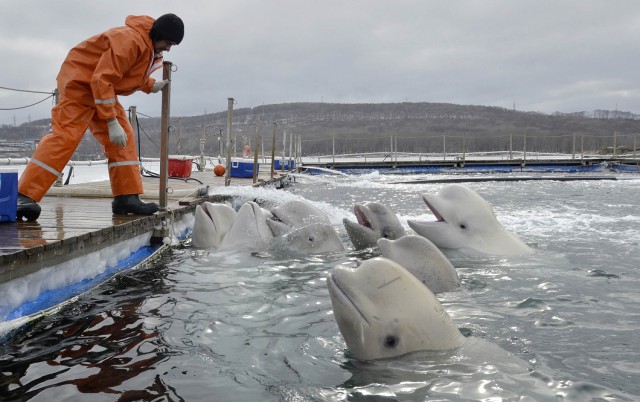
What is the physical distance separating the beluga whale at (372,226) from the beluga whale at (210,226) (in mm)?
1470

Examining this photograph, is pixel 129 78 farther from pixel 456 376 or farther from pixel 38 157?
pixel 456 376

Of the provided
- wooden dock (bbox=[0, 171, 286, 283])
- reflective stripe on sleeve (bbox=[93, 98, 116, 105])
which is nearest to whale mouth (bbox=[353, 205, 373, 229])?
wooden dock (bbox=[0, 171, 286, 283])

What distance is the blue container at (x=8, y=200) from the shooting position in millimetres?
4812

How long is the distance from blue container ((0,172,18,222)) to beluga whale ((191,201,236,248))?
199 cm

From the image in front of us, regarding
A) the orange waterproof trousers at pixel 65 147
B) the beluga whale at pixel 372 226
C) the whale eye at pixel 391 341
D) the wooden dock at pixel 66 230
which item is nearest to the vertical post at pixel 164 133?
the wooden dock at pixel 66 230

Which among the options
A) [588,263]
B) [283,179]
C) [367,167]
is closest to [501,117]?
[367,167]

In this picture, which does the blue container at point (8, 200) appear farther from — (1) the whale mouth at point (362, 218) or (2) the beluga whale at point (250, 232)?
(1) the whale mouth at point (362, 218)

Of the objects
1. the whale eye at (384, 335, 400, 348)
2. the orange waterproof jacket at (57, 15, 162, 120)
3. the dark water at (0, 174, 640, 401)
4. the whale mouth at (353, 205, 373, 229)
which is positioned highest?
the orange waterproof jacket at (57, 15, 162, 120)

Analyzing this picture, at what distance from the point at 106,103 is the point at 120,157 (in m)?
0.65

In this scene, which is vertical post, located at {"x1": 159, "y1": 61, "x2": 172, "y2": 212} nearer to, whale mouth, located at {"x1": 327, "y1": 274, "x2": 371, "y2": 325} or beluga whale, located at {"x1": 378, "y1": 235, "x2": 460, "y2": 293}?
beluga whale, located at {"x1": 378, "y1": 235, "x2": 460, "y2": 293}

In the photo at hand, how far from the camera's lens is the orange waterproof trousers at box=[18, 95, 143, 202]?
511cm

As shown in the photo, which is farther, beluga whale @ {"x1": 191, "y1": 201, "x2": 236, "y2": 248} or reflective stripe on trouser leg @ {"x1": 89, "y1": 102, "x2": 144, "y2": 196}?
beluga whale @ {"x1": 191, "y1": 201, "x2": 236, "y2": 248}

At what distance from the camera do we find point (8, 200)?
16.2 feet

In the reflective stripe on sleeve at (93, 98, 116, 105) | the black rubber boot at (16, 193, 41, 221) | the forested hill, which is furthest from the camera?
the forested hill
